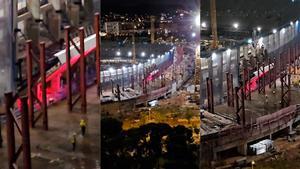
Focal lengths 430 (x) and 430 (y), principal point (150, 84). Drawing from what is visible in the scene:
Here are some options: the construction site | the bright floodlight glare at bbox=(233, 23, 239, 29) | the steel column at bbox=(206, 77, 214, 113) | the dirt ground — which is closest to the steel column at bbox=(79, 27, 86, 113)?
the construction site

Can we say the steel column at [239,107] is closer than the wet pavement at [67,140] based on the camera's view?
No

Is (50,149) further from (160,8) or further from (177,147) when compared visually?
(160,8)

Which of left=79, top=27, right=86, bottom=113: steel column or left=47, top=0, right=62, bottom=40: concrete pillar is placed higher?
left=47, top=0, right=62, bottom=40: concrete pillar

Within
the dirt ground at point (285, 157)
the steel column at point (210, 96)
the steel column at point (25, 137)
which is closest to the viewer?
the steel column at point (25, 137)

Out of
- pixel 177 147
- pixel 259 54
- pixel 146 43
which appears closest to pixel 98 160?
pixel 177 147

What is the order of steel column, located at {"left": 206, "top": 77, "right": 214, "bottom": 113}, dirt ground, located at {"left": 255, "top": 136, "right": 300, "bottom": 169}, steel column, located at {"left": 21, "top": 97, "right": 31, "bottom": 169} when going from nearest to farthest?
steel column, located at {"left": 21, "top": 97, "right": 31, "bottom": 169} → steel column, located at {"left": 206, "top": 77, "right": 214, "bottom": 113} → dirt ground, located at {"left": 255, "top": 136, "right": 300, "bottom": 169}

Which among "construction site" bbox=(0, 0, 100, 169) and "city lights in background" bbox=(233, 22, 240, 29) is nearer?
"construction site" bbox=(0, 0, 100, 169)

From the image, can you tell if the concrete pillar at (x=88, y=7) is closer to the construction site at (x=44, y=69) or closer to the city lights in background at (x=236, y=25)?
the construction site at (x=44, y=69)

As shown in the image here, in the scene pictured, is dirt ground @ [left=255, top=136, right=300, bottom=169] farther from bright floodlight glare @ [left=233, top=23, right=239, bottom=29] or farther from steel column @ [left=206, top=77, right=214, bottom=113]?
bright floodlight glare @ [left=233, top=23, right=239, bottom=29]

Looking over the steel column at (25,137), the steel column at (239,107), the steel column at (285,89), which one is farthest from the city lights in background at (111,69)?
the steel column at (285,89)
